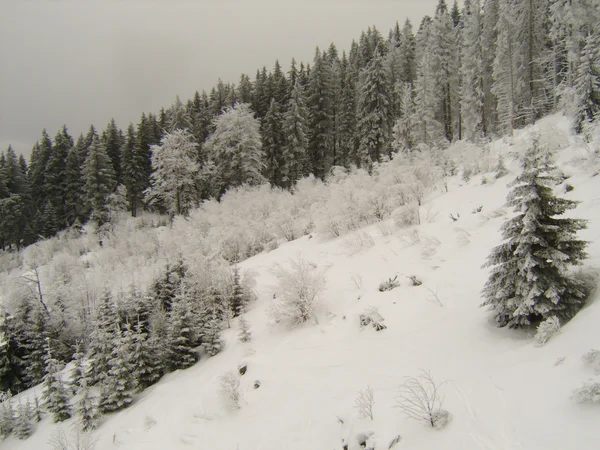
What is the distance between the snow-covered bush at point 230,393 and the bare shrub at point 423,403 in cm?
306

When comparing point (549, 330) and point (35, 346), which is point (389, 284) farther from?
point (35, 346)

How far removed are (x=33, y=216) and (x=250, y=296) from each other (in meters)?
43.2

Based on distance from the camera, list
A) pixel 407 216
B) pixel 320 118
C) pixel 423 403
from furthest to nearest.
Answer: pixel 320 118, pixel 407 216, pixel 423 403

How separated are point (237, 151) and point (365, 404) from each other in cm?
3112

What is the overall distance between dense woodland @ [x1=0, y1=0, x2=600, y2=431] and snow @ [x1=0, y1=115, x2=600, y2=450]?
3.06 feet

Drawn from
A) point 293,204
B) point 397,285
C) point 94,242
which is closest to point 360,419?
point 397,285

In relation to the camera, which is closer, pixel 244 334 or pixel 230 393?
pixel 230 393

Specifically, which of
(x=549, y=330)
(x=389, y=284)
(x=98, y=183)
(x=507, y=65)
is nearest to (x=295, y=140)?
(x=507, y=65)

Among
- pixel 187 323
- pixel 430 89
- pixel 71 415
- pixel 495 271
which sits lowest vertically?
pixel 71 415

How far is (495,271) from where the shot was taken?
5.19 meters

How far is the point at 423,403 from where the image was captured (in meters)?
4.16

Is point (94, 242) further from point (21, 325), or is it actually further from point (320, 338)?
point (320, 338)

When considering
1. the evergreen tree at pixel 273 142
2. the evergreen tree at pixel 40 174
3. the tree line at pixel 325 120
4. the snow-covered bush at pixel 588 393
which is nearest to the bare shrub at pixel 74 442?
the snow-covered bush at pixel 588 393

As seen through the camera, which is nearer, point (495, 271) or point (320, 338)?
point (495, 271)
